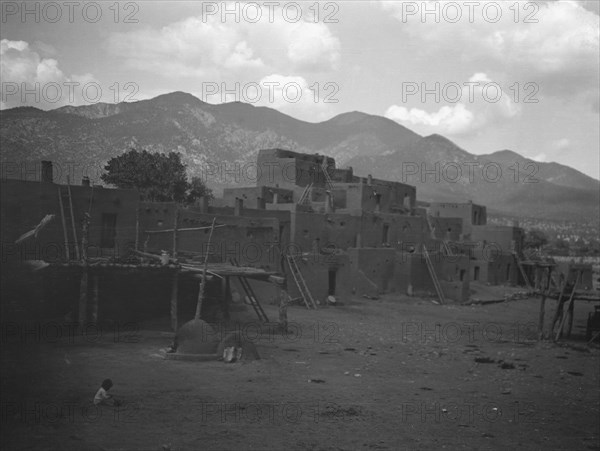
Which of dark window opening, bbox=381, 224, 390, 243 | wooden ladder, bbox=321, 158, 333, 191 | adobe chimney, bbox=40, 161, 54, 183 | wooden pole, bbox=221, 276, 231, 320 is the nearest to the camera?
adobe chimney, bbox=40, 161, 54, 183

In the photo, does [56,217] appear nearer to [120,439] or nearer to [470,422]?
[120,439]

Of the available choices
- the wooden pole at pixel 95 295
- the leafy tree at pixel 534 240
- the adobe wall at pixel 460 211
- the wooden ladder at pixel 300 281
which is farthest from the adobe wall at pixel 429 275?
the leafy tree at pixel 534 240

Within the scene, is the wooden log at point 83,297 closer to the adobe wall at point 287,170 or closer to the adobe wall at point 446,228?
the adobe wall at point 287,170

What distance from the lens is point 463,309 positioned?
117ft

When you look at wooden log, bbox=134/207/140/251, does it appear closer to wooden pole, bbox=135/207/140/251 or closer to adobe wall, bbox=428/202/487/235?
wooden pole, bbox=135/207/140/251

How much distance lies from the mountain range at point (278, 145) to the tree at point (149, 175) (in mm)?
6050

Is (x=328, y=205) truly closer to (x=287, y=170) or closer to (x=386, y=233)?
(x=386, y=233)

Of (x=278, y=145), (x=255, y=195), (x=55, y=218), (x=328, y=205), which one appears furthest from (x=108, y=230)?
(x=278, y=145)

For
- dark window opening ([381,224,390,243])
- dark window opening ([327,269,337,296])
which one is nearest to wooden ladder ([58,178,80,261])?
dark window opening ([327,269,337,296])

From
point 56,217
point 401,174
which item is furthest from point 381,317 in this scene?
point 401,174

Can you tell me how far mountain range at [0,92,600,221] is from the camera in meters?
53.3

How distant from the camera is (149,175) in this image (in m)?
42.7

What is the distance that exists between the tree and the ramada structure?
324 centimetres

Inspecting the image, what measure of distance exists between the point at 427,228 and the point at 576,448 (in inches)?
1307
